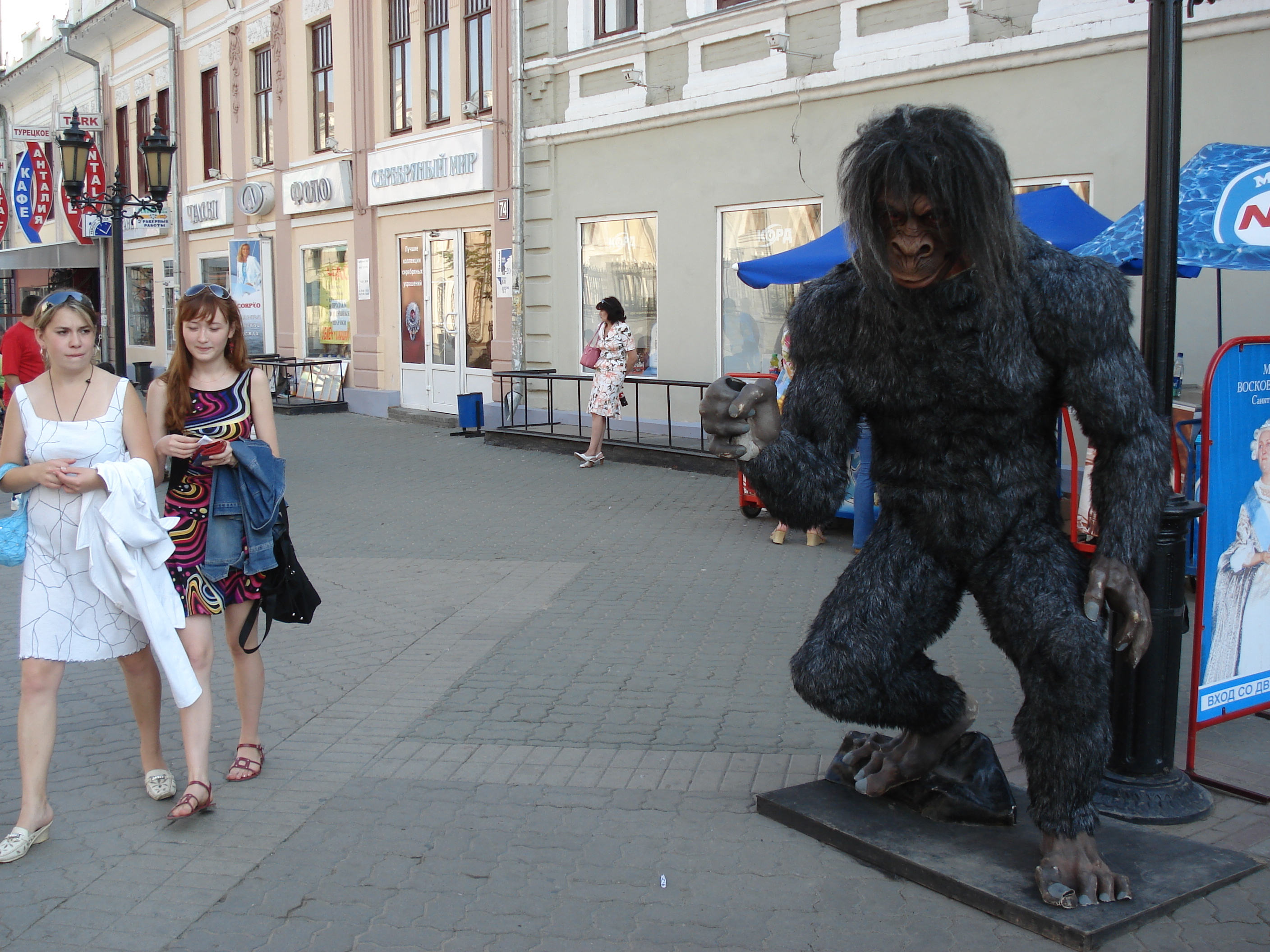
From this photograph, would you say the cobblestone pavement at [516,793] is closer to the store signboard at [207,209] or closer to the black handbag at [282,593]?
the black handbag at [282,593]

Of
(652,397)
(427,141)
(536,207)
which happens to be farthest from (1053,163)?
(427,141)

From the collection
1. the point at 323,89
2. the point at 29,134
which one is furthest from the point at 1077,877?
the point at 29,134

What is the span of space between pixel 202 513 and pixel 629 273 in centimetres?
1071

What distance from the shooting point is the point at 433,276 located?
17797 millimetres

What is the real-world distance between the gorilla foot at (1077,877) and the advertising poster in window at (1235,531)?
1051 mm

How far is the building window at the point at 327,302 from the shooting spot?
66.2 ft

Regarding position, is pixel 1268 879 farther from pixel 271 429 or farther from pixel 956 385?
pixel 271 429

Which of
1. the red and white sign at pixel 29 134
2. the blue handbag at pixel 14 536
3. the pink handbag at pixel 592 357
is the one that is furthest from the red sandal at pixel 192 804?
the red and white sign at pixel 29 134

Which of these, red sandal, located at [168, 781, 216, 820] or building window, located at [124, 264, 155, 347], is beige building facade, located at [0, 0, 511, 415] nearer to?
building window, located at [124, 264, 155, 347]

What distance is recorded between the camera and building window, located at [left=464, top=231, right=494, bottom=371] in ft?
54.8

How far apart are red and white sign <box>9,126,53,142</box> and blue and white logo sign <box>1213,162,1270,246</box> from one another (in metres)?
25.3

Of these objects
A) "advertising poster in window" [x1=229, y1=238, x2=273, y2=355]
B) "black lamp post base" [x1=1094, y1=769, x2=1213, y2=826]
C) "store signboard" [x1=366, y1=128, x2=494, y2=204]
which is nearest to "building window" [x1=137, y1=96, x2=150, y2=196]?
"advertising poster in window" [x1=229, y1=238, x2=273, y2=355]

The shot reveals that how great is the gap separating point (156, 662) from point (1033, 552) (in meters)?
2.85

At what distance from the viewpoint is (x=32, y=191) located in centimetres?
2477
